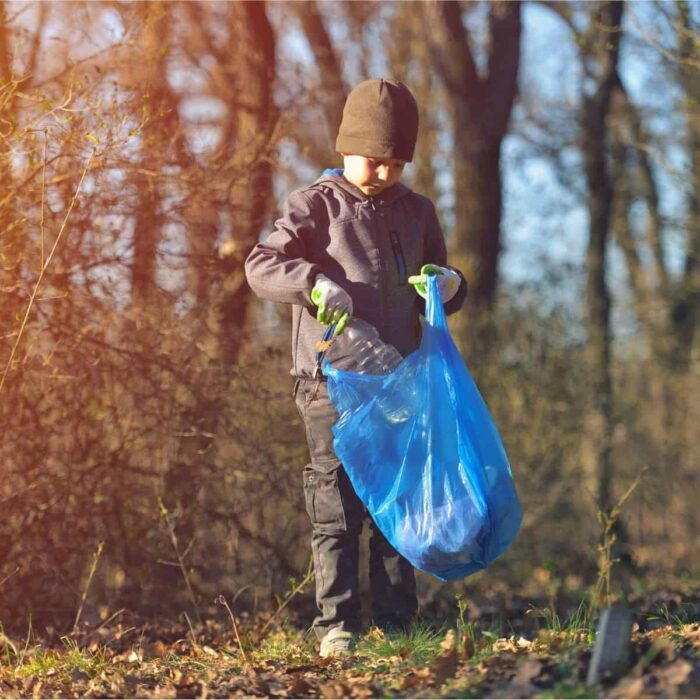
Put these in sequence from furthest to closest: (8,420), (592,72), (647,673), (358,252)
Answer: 1. (592,72)
2. (8,420)
3. (358,252)
4. (647,673)

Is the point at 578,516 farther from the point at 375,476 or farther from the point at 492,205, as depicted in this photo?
the point at 375,476

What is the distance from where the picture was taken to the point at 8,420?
17.4 ft

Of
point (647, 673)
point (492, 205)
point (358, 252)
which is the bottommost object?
point (647, 673)

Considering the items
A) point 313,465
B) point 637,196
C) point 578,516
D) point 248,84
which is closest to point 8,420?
point 313,465

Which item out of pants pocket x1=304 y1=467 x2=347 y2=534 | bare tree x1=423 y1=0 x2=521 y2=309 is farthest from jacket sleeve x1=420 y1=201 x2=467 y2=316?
bare tree x1=423 y1=0 x2=521 y2=309

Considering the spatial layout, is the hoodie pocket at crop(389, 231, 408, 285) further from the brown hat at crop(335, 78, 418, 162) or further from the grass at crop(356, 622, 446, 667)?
the grass at crop(356, 622, 446, 667)

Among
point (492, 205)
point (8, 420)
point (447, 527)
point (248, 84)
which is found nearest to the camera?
point (447, 527)

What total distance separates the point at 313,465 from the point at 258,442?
1789 millimetres

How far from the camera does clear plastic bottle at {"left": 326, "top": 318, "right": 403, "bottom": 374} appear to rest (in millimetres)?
4285

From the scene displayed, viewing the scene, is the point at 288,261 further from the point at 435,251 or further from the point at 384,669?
the point at 384,669

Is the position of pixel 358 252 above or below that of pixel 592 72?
below

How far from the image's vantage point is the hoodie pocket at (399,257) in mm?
4379

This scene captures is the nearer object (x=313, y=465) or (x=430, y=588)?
(x=313, y=465)

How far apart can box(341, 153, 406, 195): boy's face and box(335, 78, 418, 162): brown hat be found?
0.15ft
